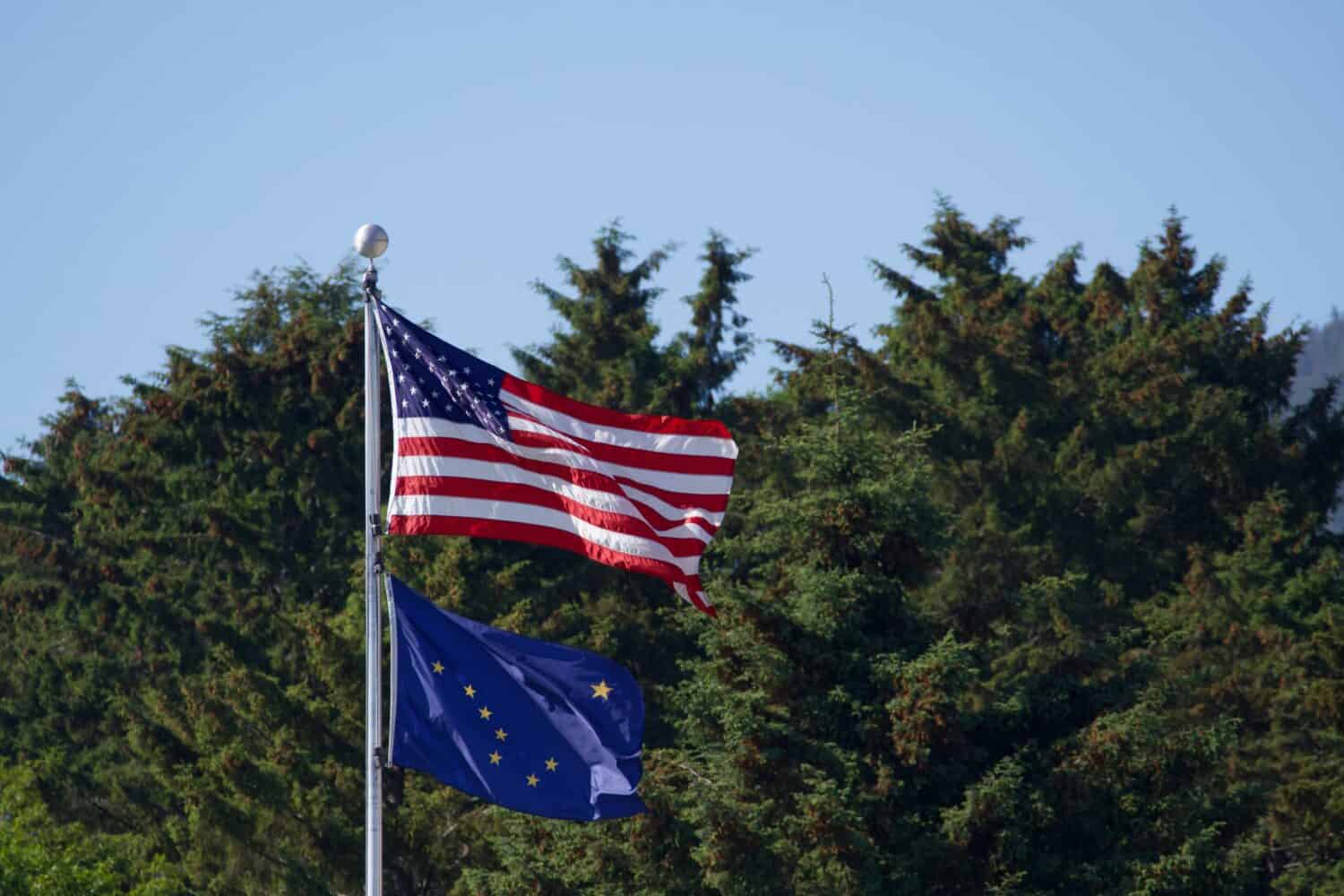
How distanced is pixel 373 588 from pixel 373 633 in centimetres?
32

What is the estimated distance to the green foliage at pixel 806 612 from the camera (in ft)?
79.4

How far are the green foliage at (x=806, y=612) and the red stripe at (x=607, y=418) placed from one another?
8.96 meters

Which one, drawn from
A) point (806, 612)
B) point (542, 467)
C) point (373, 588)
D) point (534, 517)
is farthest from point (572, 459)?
point (806, 612)

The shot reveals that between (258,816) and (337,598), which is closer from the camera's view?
(258,816)

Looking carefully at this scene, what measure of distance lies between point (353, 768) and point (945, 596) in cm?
1128

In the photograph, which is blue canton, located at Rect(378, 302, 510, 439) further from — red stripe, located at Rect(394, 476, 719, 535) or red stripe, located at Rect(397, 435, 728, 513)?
red stripe, located at Rect(394, 476, 719, 535)

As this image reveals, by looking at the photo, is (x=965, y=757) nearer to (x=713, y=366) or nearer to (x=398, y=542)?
(x=398, y=542)

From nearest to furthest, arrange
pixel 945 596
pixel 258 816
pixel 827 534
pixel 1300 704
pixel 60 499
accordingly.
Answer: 1. pixel 827 534
2. pixel 258 816
3. pixel 1300 704
4. pixel 945 596
5. pixel 60 499

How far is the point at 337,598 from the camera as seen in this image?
42688 mm

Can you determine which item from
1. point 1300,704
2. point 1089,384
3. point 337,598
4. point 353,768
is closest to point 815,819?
point 353,768

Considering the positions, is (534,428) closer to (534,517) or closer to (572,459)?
(572,459)

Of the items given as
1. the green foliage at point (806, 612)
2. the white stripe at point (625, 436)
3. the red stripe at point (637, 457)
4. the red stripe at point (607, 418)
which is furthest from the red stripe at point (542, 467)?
the green foliage at point (806, 612)

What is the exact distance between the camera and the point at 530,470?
14797 mm

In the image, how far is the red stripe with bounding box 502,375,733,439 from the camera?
48.8 ft
